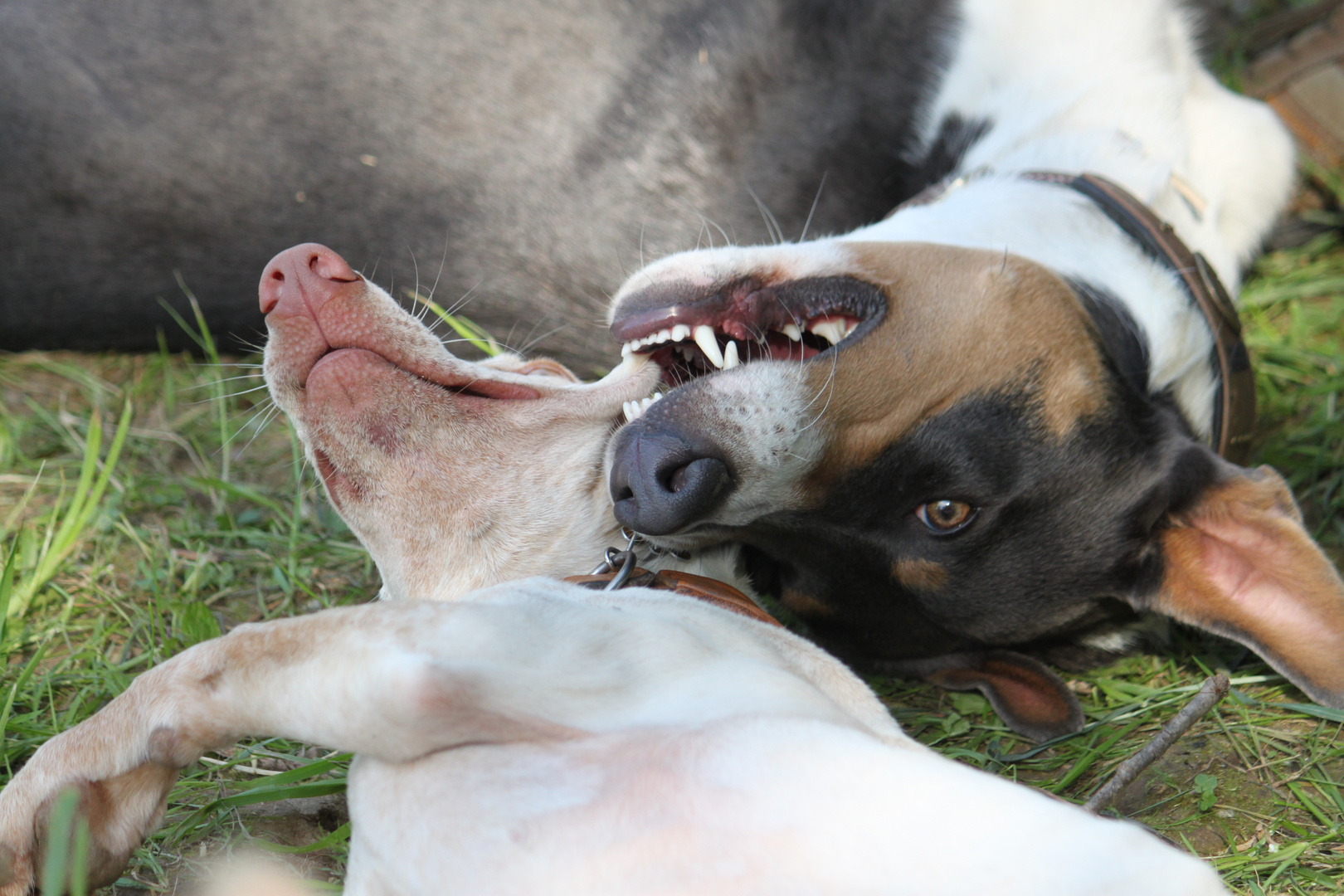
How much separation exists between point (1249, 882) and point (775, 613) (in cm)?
124

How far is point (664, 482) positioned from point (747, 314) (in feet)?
1.93

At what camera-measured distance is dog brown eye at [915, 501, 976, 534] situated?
2564mm

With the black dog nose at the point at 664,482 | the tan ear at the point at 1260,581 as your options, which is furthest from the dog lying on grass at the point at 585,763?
the tan ear at the point at 1260,581

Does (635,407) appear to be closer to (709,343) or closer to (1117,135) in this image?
(709,343)

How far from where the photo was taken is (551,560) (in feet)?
8.21

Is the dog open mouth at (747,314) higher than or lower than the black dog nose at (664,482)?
higher

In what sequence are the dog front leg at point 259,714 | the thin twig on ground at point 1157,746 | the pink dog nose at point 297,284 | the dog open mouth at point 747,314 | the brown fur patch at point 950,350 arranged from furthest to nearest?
the dog open mouth at point 747,314 < the brown fur patch at point 950,350 < the pink dog nose at point 297,284 < the thin twig on ground at point 1157,746 < the dog front leg at point 259,714

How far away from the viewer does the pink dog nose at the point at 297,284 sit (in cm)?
242

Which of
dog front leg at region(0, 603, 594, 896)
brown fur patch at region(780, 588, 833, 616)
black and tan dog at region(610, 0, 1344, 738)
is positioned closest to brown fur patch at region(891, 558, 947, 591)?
black and tan dog at region(610, 0, 1344, 738)

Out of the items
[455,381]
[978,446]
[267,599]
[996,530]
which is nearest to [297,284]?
[455,381]

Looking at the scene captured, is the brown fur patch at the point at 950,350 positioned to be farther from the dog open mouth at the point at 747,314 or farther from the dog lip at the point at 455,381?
Answer: the dog lip at the point at 455,381

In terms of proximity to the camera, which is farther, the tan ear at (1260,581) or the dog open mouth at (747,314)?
the dog open mouth at (747,314)

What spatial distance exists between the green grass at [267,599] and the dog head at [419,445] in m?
0.50

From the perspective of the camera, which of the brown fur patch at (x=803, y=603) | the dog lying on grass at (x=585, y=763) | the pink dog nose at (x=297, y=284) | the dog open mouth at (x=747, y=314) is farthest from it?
the brown fur patch at (x=803, y=603)
